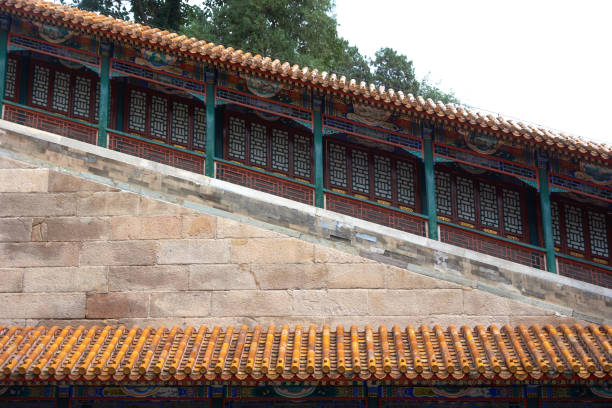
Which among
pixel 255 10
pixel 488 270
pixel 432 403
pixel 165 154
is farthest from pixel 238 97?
pixel 255 10

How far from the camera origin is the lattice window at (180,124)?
16547 millimetres

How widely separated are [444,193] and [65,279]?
24.1ft

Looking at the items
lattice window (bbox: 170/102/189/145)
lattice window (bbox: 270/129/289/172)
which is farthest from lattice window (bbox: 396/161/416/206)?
lattice window (bbox: 170/102/189/145)

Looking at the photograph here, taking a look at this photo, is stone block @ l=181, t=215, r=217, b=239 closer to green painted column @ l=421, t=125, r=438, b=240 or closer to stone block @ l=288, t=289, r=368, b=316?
stone block @ l=288, t=289, r=368, b=316

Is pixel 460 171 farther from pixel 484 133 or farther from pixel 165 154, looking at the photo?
pixel 165 154

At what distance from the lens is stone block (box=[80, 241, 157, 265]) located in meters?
14.1

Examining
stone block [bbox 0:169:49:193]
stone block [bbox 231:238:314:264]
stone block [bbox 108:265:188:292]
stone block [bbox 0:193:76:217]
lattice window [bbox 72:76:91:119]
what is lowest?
stone block [bbox 108:265:188:292]

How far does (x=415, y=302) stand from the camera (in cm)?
1388

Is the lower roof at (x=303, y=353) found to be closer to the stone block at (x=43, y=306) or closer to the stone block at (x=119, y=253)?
the stone block at (x=43, y=306)

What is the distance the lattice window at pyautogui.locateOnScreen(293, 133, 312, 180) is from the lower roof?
13.4 feet

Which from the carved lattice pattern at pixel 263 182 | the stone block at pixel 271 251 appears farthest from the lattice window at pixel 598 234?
the stone block at pixel 271 251

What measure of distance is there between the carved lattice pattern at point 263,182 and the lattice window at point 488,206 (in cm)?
339

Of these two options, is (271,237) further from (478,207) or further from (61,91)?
(61,91)

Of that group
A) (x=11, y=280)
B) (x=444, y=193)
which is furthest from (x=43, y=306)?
(x=444, y=193)
